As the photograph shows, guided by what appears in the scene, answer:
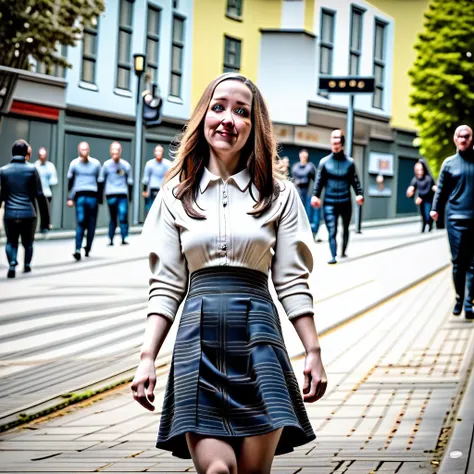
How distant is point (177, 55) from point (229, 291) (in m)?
11.7

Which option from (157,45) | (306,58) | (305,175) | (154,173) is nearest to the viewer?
(157,45)

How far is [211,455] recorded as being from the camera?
3230 mm

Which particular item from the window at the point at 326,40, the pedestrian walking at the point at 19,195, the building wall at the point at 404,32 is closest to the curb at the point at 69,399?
the pedestrian walking at the point at 19,195

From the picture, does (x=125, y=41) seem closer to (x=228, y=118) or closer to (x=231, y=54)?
(x=231, y=54)

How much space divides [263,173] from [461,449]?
2747mm

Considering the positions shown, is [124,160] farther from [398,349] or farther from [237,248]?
[237,248]

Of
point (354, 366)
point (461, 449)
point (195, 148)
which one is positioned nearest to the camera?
point (195, 148)

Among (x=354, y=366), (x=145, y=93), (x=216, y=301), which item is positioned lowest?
(x=354, y=366)

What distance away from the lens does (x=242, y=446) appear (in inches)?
130

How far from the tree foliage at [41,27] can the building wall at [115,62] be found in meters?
0.22

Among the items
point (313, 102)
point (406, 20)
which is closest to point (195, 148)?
point (406, 20)

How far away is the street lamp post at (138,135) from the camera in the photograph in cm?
1413

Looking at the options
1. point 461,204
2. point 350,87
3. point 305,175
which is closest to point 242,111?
point 461,204

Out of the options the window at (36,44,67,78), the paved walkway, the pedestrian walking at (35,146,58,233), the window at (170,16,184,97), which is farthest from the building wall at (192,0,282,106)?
the paved walkway
